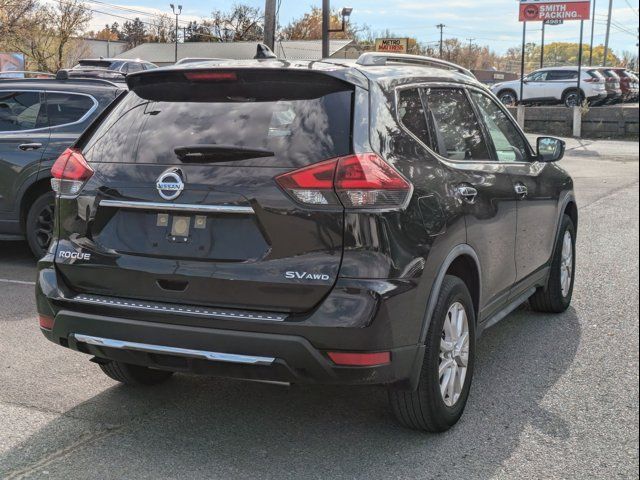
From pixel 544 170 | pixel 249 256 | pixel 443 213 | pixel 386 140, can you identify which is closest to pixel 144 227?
pixel 249 256

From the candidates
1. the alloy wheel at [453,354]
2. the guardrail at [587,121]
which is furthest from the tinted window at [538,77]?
the alloy wheel at [453,354]

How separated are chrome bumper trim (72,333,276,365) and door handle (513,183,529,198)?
7.64 ft

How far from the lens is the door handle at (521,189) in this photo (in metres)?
4.71

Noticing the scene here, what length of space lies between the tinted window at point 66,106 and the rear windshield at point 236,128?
14.4 feet

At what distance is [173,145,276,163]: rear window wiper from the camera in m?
3.27

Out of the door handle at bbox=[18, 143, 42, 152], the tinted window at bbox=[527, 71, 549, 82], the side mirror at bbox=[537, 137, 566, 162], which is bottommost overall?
the door handle at bbox=[18, 143, 42, 152]

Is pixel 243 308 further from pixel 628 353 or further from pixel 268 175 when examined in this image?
pixel 628 353

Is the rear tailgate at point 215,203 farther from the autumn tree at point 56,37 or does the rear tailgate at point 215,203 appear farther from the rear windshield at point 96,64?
the autumn tree at point 56,37

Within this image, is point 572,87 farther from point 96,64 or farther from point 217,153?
point 217,153

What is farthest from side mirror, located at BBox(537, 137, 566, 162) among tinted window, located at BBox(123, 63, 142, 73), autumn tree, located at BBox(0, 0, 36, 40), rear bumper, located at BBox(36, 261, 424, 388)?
autumn tree, located at BBox(0, 0, 36, 40)

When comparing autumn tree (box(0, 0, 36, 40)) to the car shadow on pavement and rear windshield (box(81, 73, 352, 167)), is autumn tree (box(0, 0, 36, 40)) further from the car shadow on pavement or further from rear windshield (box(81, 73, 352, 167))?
the car shadow on pavement

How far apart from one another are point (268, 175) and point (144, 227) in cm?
65

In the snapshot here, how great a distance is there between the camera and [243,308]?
318 cm

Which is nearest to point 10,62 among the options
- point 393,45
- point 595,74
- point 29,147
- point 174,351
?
point 393,45
